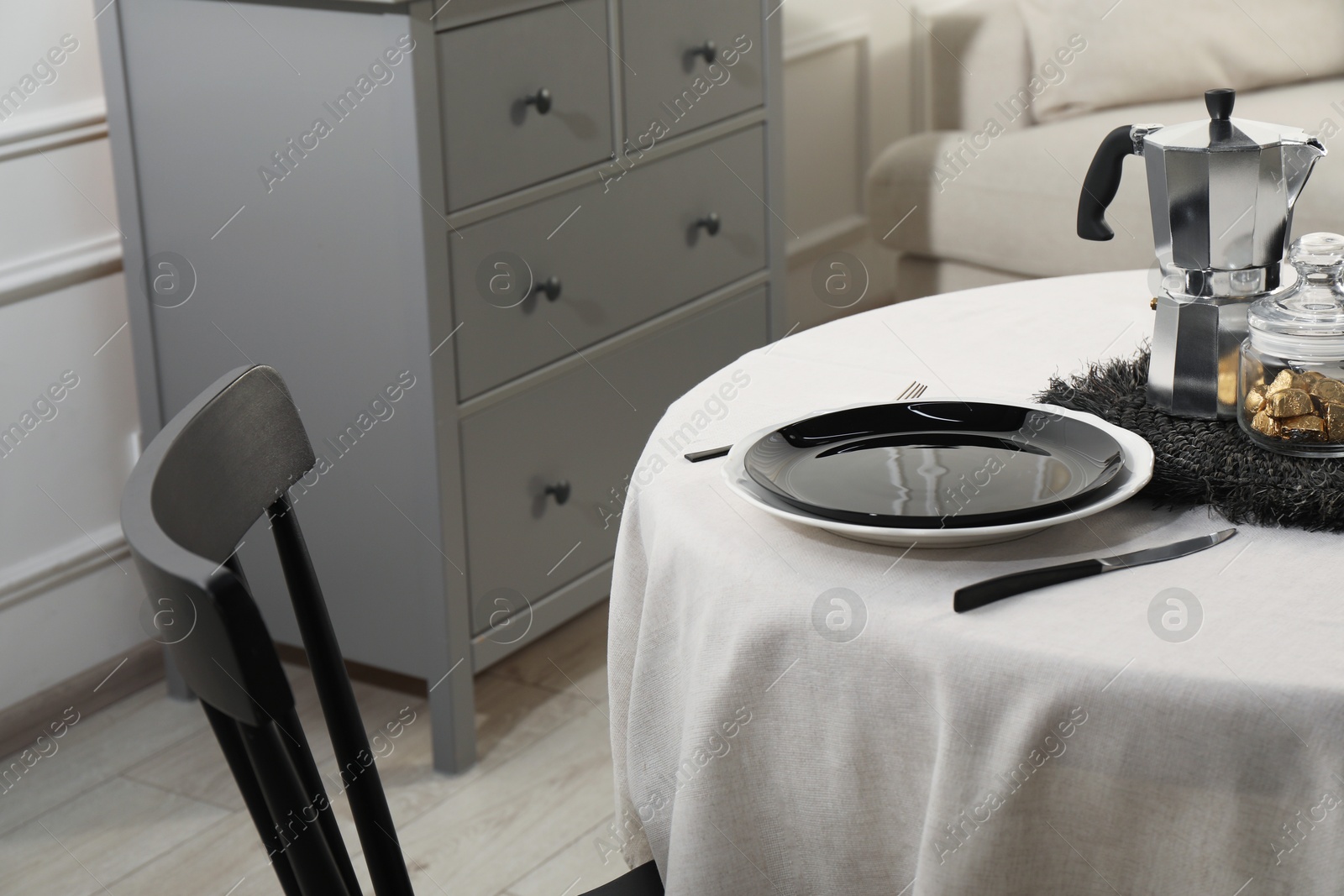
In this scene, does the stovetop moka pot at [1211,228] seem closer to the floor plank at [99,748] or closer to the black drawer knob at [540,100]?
the black drawer knob at [540,100]

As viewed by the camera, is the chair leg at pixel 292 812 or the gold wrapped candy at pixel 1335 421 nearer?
the chair leg at pixel 292 812

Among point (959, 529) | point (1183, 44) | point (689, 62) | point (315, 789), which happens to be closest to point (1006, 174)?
point (1183, 44)

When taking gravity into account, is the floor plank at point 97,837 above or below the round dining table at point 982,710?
below

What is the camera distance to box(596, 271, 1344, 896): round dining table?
0.63m

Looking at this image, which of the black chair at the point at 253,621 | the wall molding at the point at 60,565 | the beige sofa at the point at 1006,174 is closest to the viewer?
the black chair at the point at 253,621

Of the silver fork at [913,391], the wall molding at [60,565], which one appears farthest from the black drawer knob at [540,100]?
the silver fork at [913,391]

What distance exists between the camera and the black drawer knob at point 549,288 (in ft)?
6.18

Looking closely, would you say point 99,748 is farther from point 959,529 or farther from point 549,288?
point 959,529

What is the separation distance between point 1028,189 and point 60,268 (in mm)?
1717

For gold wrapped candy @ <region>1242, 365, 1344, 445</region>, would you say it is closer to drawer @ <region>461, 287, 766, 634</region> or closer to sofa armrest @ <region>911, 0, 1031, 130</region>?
drawer @ <region>461, 287, 766, 634</region>

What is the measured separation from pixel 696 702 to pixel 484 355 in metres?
1.11

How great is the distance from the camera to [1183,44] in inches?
107

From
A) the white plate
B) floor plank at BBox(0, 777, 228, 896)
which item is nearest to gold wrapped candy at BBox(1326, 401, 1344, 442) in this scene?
the white plate

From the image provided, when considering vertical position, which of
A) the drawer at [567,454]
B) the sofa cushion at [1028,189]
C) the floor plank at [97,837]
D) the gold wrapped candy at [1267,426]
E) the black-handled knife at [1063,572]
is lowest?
the floor plank at [97,837]
